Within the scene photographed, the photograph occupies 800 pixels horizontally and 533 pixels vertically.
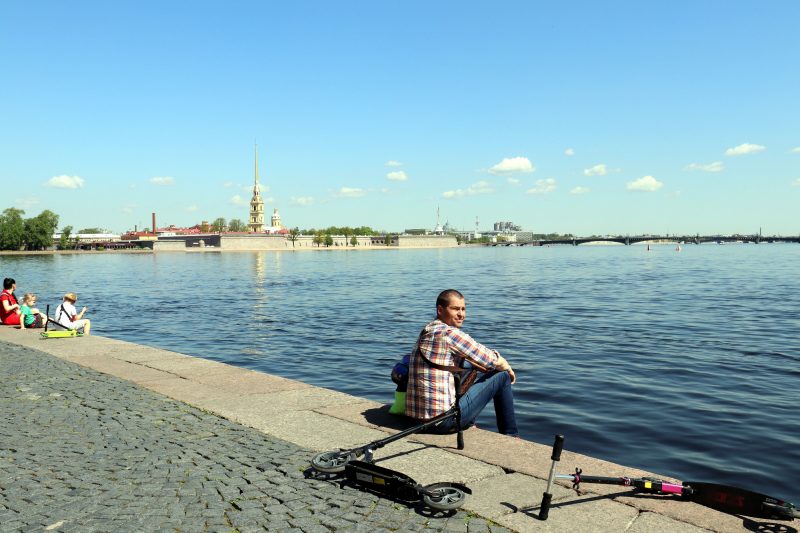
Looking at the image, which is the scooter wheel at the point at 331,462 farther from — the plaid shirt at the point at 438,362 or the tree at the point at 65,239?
the tree at the point at 65,239

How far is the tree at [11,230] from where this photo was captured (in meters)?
157

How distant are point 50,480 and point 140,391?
3.70m

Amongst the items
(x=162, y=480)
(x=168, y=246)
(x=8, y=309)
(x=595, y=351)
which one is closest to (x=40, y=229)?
(x=168, y=246)

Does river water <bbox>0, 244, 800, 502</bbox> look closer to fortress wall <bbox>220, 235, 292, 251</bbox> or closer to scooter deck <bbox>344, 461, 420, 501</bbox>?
scooter deck <bbox>344, 461, 420, 501</bbox>

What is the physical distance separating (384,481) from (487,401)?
7.41ft

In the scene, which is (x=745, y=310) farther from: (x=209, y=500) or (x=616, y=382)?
(x=209, y=500)

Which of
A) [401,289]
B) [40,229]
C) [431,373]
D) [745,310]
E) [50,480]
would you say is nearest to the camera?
[50,480]

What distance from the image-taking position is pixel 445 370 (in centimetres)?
652

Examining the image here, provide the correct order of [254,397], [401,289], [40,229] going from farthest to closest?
[40,229] → [401,289] → [254,397]

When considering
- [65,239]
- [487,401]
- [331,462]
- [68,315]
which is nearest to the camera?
[331,462]

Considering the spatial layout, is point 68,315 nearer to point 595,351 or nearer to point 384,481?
point 384,481

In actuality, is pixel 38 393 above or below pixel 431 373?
below

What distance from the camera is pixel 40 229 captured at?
161875mm

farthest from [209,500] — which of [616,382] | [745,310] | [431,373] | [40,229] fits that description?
[40,229]
